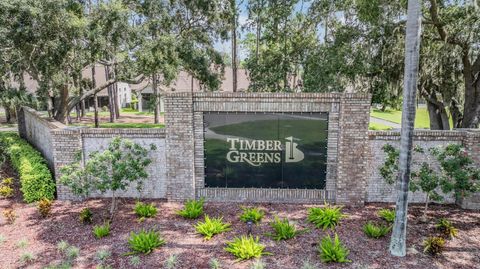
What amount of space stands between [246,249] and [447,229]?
447cm

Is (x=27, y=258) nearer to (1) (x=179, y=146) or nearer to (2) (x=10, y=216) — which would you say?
(2) (x=10, y=216)

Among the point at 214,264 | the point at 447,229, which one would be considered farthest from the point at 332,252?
the point at 447,229

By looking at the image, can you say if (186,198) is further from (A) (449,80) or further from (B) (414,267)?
(A) (449,80)

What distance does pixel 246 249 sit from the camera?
632cm

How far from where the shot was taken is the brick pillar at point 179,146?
28.6 feet

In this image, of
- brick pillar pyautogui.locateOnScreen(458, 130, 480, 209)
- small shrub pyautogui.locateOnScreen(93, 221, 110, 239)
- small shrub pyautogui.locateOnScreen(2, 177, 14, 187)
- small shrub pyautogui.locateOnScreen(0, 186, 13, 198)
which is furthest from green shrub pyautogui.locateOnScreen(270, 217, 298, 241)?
small shrub pyautogui.locateOnScreen(2, 177, 14, 187)

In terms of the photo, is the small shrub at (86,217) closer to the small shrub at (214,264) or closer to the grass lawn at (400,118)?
the small shrub at (214,264)

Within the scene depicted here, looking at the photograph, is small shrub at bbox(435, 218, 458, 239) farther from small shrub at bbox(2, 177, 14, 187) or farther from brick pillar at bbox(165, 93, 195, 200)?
small shrub at bbox(2, 177, 14, 187)

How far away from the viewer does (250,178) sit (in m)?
9.10

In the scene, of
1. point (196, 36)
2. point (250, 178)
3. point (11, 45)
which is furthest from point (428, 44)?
point (11, 45)

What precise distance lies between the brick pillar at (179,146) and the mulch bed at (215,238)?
0.54 metres

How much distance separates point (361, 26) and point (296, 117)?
23.4 ft

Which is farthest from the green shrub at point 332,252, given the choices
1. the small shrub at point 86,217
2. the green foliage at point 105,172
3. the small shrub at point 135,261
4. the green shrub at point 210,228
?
the small shrub at point 86,217

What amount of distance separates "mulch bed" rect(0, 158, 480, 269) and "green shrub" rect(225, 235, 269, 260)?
150 millimetres
